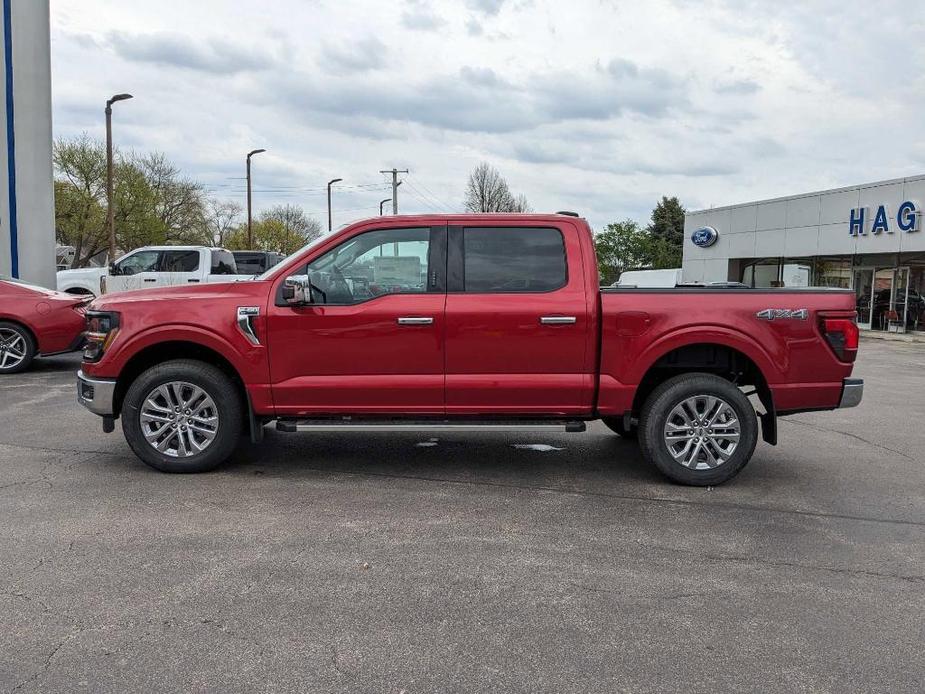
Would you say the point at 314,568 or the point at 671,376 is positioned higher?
the point at 671,376

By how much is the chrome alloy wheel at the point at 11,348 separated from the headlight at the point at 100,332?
6252mm

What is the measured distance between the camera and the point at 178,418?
19.0ft

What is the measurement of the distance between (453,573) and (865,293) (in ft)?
92.1

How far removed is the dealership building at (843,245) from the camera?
25375 millimetres

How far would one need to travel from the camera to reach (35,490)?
5383 mm

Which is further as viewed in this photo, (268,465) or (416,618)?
(268,465)

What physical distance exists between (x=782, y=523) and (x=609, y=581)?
163 cm

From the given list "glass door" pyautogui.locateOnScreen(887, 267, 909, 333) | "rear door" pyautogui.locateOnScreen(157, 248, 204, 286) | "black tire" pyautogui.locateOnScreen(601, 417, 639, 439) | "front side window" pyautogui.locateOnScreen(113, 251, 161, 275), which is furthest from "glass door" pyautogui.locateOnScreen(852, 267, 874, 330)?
"black tire" pyautogui.locateOnScreen(601, 417, 639, 439)

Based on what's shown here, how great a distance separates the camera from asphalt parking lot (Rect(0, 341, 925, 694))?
121 inches

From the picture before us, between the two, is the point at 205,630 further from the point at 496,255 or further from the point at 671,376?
the point at 671,376

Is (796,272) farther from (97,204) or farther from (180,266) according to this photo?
(97,204)

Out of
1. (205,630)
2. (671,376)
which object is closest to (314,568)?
(205,630)

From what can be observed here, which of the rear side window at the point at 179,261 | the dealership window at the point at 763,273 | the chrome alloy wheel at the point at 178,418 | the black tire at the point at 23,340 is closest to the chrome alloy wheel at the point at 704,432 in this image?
the chrome alloy wheel at the point at 178,418

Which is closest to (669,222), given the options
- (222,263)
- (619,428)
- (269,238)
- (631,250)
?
(631,250)
